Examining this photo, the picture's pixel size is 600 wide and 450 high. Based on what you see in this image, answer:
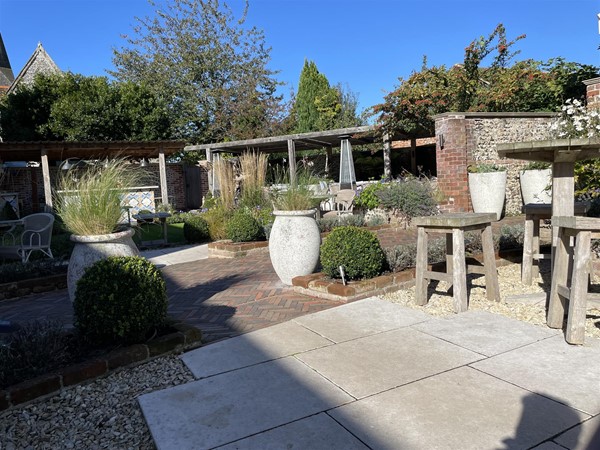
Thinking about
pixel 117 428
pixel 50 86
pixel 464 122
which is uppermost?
pixel 50 86

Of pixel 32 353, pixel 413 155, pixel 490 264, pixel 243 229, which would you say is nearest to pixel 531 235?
pixel 490 264

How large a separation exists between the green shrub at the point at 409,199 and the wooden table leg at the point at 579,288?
615 cm

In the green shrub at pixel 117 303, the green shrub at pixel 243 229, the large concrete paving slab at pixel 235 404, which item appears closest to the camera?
the large concrete paving slab at pixel 235 404

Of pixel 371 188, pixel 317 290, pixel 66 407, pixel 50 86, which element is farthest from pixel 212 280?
pixel 50 86

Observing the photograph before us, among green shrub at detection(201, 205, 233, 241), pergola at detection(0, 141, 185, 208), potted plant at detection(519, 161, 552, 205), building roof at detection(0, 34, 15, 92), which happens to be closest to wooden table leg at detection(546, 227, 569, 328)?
potted plant at detection(519, 161, 552, 205)

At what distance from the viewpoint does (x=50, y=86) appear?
61.4 feet

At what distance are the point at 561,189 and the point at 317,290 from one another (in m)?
2.28

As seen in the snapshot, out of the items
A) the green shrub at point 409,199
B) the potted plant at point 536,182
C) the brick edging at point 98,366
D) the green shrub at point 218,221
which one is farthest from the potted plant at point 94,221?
the potted plant at point 536,182

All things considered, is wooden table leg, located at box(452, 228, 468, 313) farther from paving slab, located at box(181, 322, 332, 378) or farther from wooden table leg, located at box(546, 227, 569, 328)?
paving slab, located at box(181, 322, 332, 378)

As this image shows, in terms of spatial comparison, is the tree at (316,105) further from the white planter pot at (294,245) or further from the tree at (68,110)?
the white planter pot at (294,245)

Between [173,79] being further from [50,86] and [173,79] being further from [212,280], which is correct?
[212,280]

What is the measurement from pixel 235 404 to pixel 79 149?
13.5 m

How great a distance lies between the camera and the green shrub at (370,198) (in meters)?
9.89

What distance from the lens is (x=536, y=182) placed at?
30.1ft
